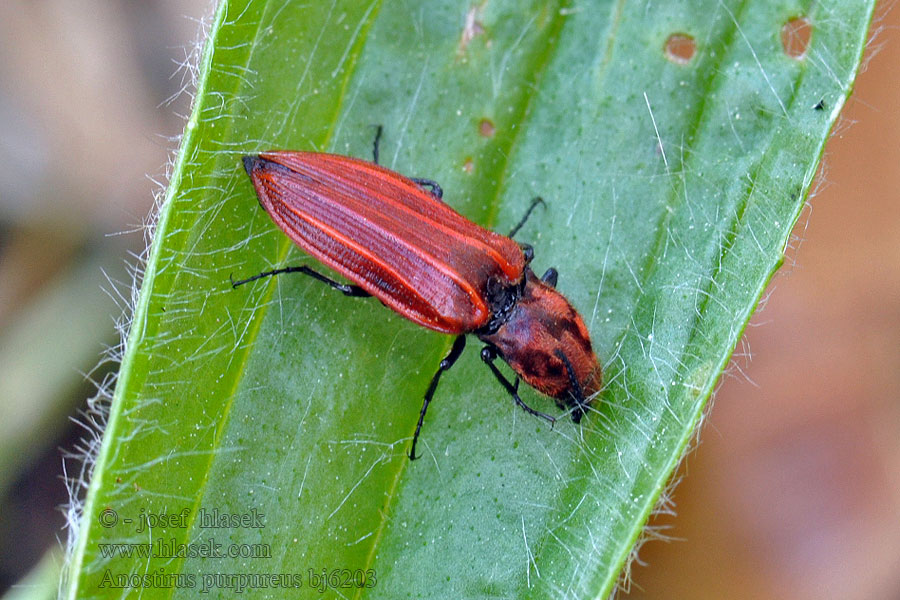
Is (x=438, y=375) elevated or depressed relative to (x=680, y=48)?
depressed

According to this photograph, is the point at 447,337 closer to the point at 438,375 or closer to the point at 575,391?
the point at 438,375

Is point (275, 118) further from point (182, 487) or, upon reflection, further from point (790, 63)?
point (790, 63)

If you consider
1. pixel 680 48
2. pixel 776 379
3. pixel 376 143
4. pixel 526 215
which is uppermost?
pixel 680 48

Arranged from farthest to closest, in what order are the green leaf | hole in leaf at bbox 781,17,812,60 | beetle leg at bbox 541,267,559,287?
beetle leg at bbox 541,267,559,287, hole in leaf at bbox 781,17,812,60, the green leaf

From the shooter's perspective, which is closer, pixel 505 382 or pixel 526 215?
pixel 505 382

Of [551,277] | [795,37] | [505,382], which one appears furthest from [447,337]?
[795,37]

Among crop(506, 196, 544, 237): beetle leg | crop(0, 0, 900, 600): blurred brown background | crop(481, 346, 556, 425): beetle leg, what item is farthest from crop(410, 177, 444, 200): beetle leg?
crop(0, 0, 900, 600): blurred brown background

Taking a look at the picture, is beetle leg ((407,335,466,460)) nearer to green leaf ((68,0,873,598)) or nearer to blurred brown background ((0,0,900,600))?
green leaf ((68,0,873,598))
